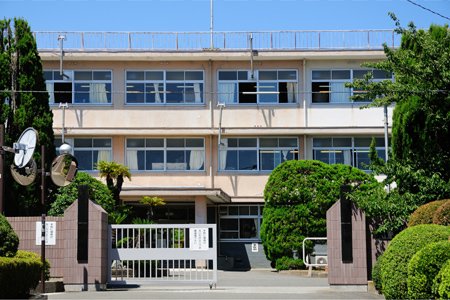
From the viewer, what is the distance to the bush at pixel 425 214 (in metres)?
17.9

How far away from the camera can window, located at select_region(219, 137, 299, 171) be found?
37438mm

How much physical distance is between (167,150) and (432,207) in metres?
20.7

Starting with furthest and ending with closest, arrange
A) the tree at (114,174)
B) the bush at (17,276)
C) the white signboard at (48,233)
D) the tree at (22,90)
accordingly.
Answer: the tree at (114,174), the tree at (22,90), the white signboard at (48,233), the bush at (17,276)

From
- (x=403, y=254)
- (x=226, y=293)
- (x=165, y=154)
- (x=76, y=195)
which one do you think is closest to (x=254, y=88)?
(x=165, y=154)

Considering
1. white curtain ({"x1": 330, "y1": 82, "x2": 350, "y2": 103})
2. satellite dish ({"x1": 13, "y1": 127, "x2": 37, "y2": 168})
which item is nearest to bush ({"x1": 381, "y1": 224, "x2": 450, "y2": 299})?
satellite dish ({"x1": 13, "y1": 127, "x2": 37, "y2": 168})

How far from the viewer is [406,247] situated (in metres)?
15.5

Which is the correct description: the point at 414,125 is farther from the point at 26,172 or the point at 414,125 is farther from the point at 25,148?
the point at 26,172

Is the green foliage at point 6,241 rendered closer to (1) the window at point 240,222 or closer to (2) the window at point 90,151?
(2) the window at point 90,151

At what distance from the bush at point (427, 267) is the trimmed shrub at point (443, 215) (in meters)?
3.66

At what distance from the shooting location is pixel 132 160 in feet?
122

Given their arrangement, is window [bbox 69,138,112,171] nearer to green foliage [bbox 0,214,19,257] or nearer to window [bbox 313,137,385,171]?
window [bbox 313,137,385,171]

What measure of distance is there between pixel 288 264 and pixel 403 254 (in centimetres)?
1709

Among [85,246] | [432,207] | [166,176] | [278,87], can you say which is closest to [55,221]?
[85,246]

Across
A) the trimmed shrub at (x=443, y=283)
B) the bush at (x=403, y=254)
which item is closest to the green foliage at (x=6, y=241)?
the bush at (x=403, y=254)
